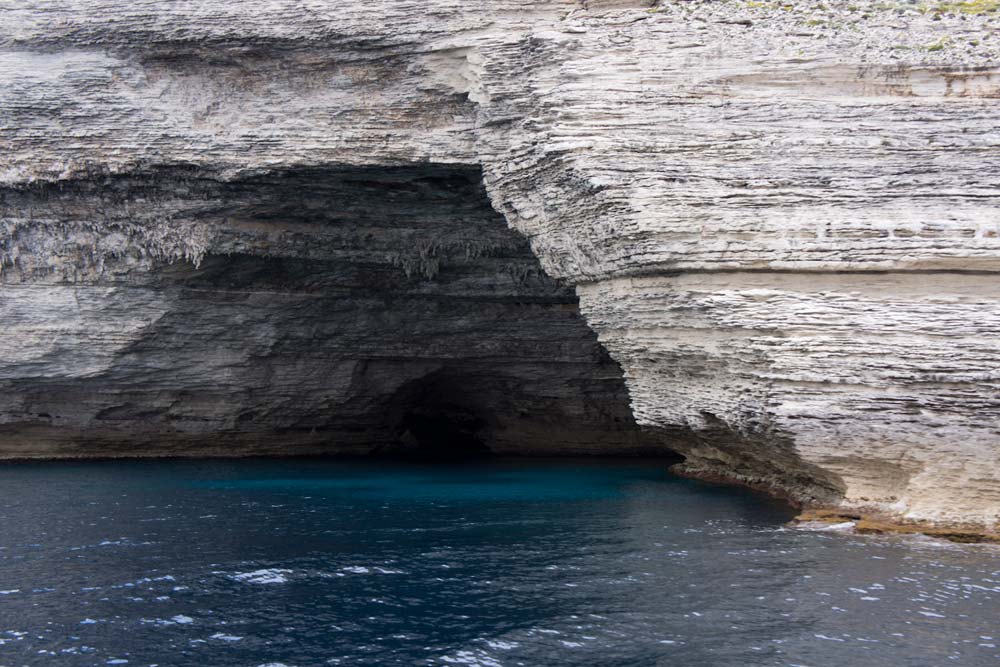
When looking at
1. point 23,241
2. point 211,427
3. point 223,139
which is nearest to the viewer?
point 223,139

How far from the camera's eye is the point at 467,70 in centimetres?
1784

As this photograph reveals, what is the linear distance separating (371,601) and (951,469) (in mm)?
8080

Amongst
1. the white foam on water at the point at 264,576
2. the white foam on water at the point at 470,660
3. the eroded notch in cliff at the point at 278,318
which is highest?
the eroded notch in cliff at the point at 278,318

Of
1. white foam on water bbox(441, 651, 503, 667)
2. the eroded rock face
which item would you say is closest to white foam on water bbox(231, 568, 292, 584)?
white foam on water bbox(441, 651, 503, 667)

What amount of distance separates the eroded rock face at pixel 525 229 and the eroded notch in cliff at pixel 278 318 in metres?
0.08

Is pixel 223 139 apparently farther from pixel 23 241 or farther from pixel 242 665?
pixel 242 665

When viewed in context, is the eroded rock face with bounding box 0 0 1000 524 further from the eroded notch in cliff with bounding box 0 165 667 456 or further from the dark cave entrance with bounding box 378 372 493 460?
the dark cave entrance with bounding box 378 372 493 460

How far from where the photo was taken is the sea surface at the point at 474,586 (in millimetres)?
8320

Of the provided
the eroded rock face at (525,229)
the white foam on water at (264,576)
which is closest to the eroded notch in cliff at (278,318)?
the eroded rock face at (525,229)

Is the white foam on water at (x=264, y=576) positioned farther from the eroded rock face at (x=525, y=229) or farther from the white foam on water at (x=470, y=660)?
the eroded rock face at (x=525, y=229)

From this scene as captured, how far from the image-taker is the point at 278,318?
78.6 feet

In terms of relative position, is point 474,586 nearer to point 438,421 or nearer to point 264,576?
point 264,576

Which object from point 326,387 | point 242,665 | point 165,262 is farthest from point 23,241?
point 242,665

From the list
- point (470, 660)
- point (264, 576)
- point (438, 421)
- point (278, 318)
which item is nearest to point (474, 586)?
point (470, 660)
